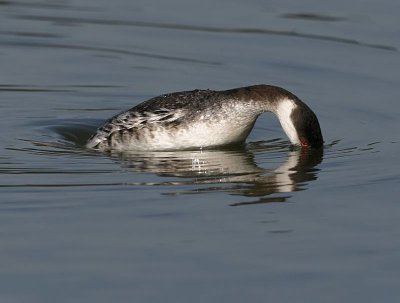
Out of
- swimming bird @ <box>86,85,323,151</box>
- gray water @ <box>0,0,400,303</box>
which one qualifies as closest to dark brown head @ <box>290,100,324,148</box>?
swimming bird @ <box>86,85,323,151</box>

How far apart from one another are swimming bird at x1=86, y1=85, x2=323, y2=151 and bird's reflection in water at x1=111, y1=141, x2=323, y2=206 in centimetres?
14

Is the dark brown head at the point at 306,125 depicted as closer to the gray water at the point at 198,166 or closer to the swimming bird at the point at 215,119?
the swimming bird at the point at 215,119

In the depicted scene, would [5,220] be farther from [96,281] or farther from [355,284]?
[355,284]

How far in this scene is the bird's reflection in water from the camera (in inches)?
455

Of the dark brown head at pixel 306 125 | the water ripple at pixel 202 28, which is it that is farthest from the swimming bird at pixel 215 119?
the water ripple at pixel 202 28

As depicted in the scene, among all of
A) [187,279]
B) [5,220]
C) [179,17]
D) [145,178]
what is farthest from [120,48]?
[187,279]

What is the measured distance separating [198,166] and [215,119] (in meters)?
0.86

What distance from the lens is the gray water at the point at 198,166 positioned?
8859mm

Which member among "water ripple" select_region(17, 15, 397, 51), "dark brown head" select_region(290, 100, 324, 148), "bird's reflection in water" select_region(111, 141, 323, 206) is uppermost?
"water ripple" select_region(17, 15, 397, 51)

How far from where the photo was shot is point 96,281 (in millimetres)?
8664

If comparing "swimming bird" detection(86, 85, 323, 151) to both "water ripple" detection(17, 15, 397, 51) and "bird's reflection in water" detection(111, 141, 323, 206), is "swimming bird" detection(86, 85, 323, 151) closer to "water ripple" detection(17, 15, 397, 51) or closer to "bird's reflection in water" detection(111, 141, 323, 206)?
"bird's reflection in water" detection(111, 141, 323, 206)

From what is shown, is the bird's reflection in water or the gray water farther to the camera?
the bird's reflection in water

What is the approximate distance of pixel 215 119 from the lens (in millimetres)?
13242

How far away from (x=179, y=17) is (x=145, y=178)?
750cm
